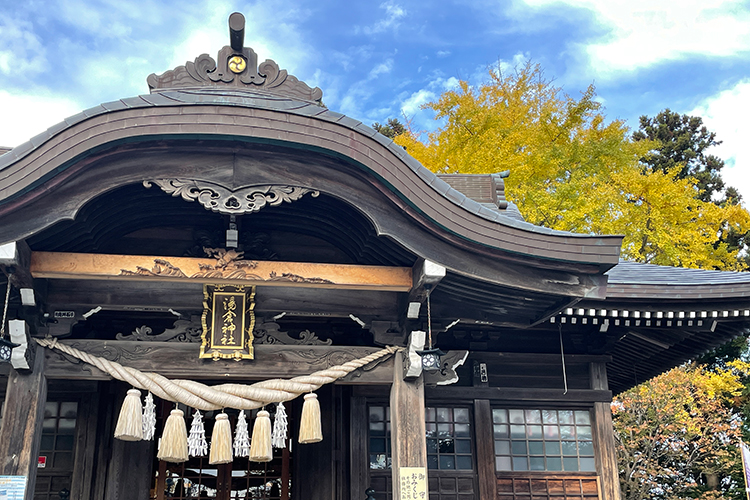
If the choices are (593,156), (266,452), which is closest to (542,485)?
(266,452)

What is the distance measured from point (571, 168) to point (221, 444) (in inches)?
608

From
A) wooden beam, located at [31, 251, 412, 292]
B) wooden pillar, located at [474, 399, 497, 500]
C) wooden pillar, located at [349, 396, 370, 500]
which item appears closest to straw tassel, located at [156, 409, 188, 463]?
wooden beam, located at [31, 251, 412, 292]

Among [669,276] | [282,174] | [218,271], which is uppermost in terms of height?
[282,174]

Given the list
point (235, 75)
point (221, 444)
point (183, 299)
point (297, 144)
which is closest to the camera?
point (297, 144)

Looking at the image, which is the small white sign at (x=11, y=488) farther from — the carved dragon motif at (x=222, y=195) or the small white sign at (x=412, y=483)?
the small white sign at (x=412, y=483)

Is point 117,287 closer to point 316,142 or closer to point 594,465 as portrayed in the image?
point 316,142

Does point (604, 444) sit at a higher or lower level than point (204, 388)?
lower

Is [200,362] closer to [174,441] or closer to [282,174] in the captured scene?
[174,441]

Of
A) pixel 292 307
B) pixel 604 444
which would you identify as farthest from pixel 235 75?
pixel 604 444

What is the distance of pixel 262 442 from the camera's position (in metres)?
6.00

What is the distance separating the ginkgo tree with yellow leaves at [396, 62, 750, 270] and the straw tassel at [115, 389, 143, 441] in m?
13.5

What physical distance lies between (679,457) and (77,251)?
18.2m

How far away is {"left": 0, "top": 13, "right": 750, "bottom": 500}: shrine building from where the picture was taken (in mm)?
5535

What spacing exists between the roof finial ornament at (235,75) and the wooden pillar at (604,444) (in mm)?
4856
